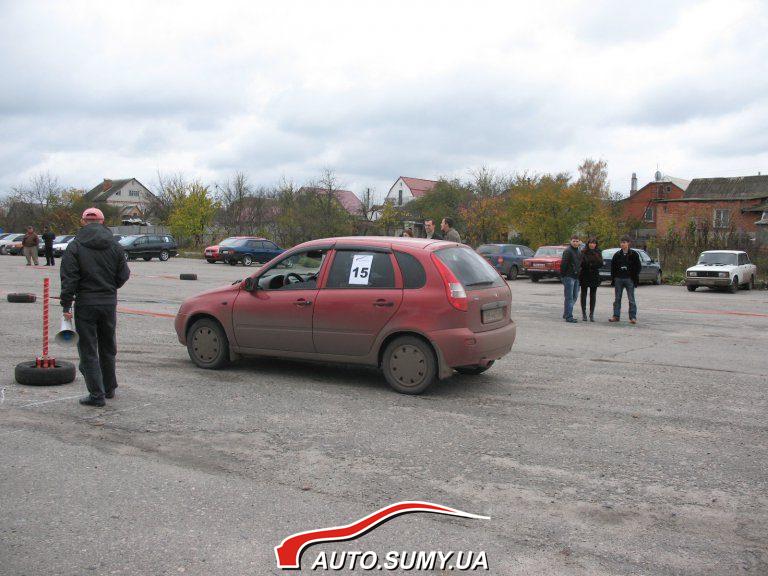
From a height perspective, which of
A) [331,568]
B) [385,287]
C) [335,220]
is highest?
[335,220]

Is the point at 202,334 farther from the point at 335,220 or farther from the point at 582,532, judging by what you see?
the point at 335,220

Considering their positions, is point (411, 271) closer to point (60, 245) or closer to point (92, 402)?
point (92, 402)

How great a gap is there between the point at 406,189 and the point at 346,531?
324 feet

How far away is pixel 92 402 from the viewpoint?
22.0ft

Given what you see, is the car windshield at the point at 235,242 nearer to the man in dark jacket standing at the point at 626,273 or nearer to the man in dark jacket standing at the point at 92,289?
the man in dark jacket standing at the point at 626,273

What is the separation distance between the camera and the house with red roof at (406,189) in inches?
3935

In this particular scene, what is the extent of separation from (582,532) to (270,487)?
2032mm

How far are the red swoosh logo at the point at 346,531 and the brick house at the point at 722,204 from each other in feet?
176

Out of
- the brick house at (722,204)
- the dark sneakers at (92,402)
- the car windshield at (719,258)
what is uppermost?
the brick house at (722,204)

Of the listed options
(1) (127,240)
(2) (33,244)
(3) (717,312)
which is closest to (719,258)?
(3) (717,312)

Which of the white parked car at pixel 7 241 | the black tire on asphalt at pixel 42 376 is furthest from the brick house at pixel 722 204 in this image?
the black tire on asphalt at pixel 42 376

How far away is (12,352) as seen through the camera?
9.57 meters

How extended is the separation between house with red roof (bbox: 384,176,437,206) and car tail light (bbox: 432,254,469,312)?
92.0 metres

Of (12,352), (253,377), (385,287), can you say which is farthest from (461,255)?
(12,352)
